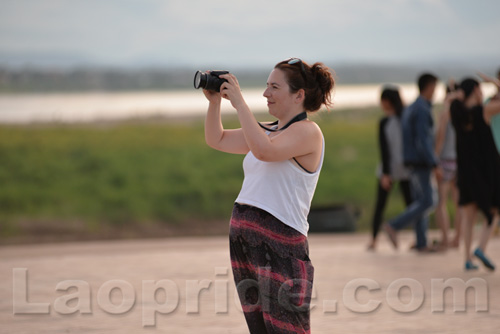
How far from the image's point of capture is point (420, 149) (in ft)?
32.2

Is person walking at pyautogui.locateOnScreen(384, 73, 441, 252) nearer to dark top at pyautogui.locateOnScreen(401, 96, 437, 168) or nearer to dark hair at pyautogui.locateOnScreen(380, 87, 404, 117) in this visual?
dark top at pyautogui.locateOnScreen(401, 96, 437, 168)

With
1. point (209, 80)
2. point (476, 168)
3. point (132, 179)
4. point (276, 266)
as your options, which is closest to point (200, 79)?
point (209, 80)

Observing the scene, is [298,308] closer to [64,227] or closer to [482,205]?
[482,205]

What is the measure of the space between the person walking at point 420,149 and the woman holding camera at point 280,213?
5.67 meters

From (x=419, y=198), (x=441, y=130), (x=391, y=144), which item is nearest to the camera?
(x=419, y=198)

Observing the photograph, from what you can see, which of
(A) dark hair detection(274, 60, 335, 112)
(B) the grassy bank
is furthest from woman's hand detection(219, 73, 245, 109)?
(B) the grassy bank

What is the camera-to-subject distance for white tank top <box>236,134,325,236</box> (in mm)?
4230

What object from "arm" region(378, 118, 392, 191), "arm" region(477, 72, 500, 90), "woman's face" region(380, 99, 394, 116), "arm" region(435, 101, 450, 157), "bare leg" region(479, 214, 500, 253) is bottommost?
"bare leg" region(479, 214, 500, 253)

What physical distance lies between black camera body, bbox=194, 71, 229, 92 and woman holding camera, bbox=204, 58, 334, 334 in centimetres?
3

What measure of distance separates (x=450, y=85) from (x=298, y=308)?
5764 mm

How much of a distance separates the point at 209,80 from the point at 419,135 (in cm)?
591

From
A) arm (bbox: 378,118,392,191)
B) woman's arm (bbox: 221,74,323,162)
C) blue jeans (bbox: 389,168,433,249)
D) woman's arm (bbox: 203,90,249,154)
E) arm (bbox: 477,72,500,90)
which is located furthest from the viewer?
arm (bbox: 378,118,392,191)

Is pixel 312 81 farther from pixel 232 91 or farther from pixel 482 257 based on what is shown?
pixel 482 257

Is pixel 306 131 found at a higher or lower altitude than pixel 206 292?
higher
